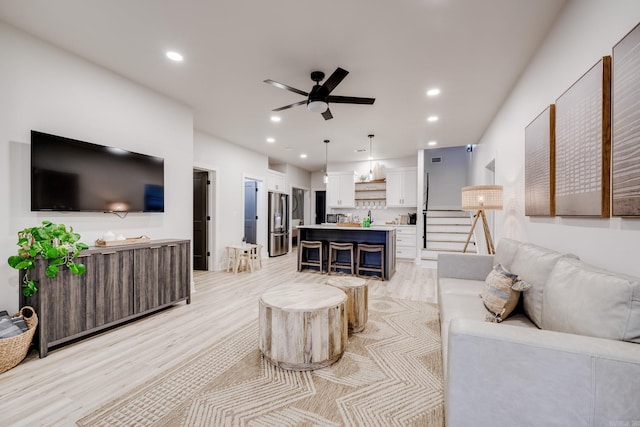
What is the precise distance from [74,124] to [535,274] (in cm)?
426

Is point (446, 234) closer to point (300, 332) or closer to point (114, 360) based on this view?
point (300, 332)

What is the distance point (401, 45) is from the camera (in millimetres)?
2682

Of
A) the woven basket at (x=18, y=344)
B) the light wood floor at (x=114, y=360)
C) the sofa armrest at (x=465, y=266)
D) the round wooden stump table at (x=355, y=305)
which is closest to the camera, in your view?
the light wood floor at (x=114, y=360)

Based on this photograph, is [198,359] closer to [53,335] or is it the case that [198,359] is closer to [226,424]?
[226,424]

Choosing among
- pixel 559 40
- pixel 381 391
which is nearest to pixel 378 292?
pixel 381 391

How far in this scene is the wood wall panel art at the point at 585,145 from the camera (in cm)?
159

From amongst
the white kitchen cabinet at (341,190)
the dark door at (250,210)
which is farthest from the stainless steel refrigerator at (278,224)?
the white kitchen cabinet at (341,190)

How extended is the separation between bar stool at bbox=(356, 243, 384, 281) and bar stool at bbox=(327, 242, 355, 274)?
4.9 inches

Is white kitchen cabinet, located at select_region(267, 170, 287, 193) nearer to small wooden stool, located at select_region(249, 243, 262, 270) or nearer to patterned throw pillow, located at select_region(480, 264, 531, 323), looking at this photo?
small wooden stool, located at select_region(249, 243, 262, 270)

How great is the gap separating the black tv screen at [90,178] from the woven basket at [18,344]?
91 centimetres

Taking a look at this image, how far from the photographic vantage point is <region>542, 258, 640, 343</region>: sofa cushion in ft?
3.63

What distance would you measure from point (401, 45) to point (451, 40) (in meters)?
0.45

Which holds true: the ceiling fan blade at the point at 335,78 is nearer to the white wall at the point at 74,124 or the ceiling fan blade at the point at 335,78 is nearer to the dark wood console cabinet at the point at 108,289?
the white wall at the point at 74,124

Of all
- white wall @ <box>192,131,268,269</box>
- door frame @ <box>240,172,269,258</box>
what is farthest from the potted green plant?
door frame @ <box>240,172,269,258</box>
